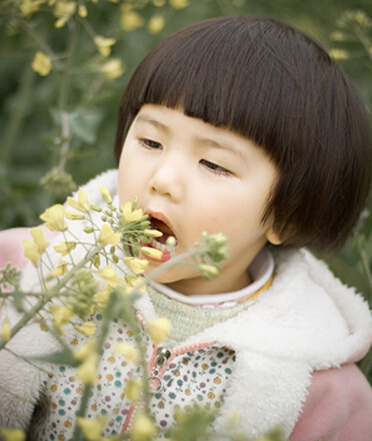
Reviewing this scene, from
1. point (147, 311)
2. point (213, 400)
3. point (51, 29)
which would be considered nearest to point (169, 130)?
point (147, 311)

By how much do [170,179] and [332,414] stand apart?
0.53 m

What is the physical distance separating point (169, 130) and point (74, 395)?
0.50 metres

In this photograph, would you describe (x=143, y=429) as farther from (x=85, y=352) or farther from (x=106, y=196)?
(x=106, y=196)

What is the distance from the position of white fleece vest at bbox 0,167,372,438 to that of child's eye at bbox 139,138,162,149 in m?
0.23

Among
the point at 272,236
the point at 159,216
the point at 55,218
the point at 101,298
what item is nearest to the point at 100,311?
the point at 101,298

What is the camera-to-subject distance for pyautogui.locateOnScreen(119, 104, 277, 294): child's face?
2.83 feet

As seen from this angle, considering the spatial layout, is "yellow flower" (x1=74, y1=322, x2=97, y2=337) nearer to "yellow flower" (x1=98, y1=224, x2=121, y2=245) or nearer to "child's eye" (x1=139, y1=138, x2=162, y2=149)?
"yellow flower" (x1=98, y1=224, x2=121, y2=245)

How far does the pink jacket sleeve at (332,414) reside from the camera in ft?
3.10

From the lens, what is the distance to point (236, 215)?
906 mm

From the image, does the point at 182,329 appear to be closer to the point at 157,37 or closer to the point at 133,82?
the point at 133,82

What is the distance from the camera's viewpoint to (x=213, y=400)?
0.91 meters

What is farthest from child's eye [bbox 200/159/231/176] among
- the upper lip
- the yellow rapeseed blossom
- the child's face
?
the yellow rapeseed blossom

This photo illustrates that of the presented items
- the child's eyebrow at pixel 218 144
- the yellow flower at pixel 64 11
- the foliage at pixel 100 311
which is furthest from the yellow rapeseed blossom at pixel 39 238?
the yellow flower at pixel 64 11

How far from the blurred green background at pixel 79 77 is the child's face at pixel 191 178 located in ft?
1.03
